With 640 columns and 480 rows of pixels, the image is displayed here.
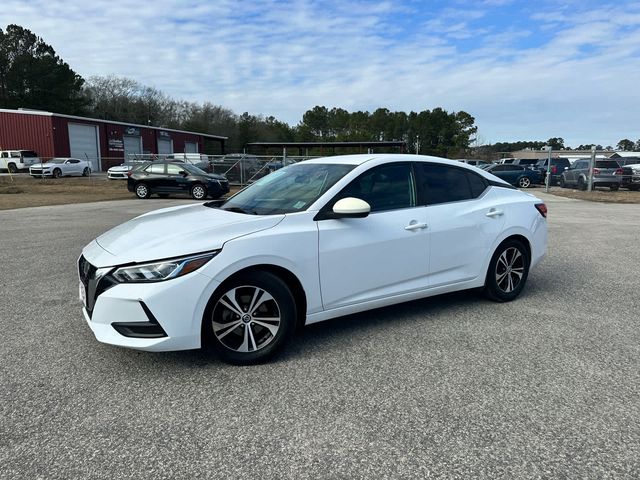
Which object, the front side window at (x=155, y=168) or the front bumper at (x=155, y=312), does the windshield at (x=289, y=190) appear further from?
the front side window at (x=155, y=168)

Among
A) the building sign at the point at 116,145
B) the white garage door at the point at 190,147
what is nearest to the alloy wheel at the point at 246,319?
the building sign at the point at 116,145

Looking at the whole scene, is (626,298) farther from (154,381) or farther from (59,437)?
(59,437)

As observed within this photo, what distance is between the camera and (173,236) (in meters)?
3.47

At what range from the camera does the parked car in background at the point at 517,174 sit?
1101 inches

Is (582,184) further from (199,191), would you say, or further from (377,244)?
(377,244)

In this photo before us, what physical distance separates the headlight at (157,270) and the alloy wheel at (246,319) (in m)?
0.33

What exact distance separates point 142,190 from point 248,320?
1835 cm

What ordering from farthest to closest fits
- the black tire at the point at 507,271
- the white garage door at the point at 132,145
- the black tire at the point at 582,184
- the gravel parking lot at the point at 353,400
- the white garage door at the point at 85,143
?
the white garage door at the point at 132,145, the white garage door at the point at 85,143, the black tire at the point at 582,184, the black tire at the point at 507,271, the gravel parking lot at the point at 353,400

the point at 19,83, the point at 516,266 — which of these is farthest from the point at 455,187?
the point at 19,83

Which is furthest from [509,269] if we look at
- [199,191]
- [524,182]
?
[524,182]

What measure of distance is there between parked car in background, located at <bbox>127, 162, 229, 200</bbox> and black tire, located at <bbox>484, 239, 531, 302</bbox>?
15812mm

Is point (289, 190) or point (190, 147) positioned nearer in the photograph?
point (289, 190)

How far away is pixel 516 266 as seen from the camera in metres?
5.18

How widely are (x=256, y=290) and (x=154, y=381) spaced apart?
3.02 ft
